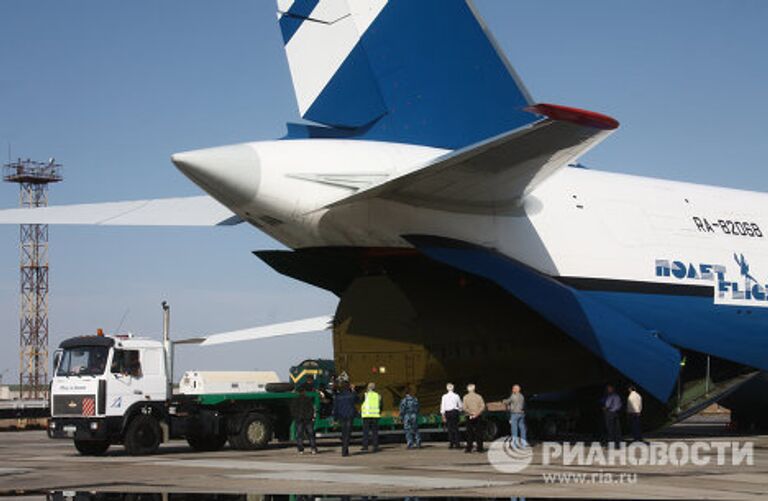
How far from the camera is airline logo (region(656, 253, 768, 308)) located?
71.9 ft

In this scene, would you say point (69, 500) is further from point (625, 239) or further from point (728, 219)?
point (728, 219)

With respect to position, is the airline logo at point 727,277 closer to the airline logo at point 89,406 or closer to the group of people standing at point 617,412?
the group of people standing at point 617,412

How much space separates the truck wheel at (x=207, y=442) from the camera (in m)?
22.2

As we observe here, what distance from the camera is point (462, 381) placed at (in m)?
21.5

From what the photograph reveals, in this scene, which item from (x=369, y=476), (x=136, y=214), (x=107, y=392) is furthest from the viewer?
(x=107, y=392)

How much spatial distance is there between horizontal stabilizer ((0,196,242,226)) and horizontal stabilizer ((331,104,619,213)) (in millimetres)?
3417

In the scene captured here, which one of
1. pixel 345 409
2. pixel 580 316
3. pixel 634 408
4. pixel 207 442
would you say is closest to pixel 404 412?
pixel 345 409

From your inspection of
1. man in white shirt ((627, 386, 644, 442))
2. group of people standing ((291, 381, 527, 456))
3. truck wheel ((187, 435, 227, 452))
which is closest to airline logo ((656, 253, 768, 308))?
man in white shirt ((627, 386, 644, 442))

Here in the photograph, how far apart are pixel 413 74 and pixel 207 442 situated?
8.79 m

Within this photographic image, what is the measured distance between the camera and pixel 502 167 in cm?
1725

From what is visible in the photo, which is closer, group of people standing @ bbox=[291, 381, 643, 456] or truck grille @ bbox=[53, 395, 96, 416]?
group of people standing @ bbox=[291, 381, 643, 456]

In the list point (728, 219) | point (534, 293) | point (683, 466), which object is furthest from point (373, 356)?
point (728, 219)

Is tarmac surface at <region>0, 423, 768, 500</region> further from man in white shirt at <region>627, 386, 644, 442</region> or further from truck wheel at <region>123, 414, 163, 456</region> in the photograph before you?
man in white shirt at <region>627, 386, 644, 442</region>

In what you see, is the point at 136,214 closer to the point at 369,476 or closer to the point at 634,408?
the point at 369,476
